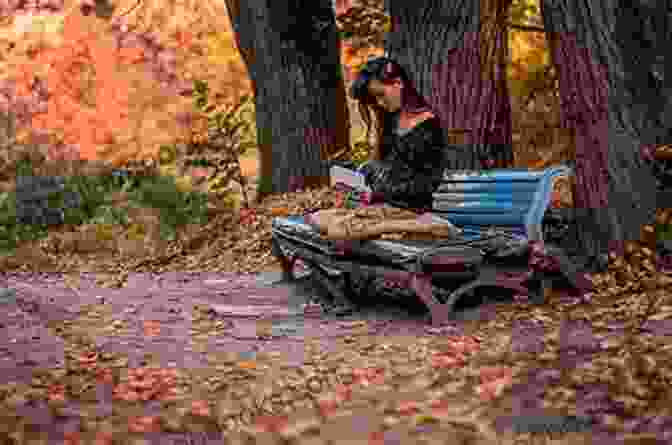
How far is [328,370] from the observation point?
500 cm

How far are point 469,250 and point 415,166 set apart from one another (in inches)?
39.3

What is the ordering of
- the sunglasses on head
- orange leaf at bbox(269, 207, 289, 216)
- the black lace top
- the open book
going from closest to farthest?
the black lace top → the sunglasses on head → the open book → orange leaf at bbox(269, 207, 289, 216)

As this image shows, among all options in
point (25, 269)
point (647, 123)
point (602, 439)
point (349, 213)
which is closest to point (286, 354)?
point (349, 213)

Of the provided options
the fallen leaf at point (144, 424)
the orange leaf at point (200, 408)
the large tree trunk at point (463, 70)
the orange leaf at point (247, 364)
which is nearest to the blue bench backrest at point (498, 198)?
the large tree trunk at point (463, 70)

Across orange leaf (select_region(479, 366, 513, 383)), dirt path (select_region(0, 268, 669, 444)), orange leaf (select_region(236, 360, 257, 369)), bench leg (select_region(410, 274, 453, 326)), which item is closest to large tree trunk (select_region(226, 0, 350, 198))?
dirt path (select_region(0, 268, 669, 444))

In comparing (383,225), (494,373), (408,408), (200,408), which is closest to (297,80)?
(383,225)

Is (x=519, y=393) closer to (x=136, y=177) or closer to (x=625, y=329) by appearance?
(x=625, y=329)

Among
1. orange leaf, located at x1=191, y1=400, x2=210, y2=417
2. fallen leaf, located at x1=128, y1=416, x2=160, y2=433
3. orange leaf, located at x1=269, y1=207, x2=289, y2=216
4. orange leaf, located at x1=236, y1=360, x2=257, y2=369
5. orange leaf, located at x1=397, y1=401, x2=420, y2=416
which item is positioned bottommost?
orange leaf, located at x1=397, y1=401, x2=420, y2=416

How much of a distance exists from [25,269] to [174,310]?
671 centimetres

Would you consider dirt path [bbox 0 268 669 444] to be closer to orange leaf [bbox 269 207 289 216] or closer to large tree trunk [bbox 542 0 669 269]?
large tree trunk [bbox 542 0 669 269]

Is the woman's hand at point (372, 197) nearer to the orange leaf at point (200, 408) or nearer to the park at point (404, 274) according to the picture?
the park at point (404, 274)

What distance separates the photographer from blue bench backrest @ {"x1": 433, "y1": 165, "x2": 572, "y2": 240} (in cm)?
653

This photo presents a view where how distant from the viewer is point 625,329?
511 cm

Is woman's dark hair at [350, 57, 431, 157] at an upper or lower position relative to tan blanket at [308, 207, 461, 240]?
upper
